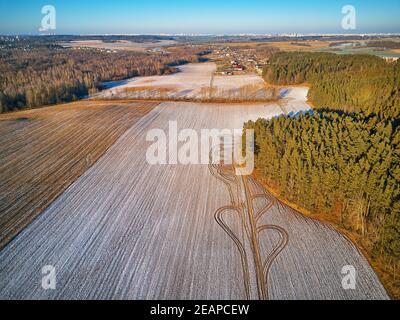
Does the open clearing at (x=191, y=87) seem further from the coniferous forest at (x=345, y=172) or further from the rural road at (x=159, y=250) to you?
the rural road at (x=159, y=250)

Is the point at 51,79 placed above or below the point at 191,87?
above

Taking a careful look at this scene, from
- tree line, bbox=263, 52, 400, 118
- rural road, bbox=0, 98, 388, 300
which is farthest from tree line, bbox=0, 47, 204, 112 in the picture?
tree line, bbox=263, 52, 400, 118

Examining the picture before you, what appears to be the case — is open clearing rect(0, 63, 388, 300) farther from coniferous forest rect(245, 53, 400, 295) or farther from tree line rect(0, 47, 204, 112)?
tree line rect(0, 47, 204, 112)

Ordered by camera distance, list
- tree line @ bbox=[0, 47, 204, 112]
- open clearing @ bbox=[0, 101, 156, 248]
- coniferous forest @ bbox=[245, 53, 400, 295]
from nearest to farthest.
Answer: coniferous forest @ bbox=[245, 53, 400, 295] → open clearing @ bbox=[0, 101, 156, 248] → tree line @ bbox=[0, 47, 204, 112]

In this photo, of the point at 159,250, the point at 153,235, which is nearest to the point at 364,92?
the point at 153,235

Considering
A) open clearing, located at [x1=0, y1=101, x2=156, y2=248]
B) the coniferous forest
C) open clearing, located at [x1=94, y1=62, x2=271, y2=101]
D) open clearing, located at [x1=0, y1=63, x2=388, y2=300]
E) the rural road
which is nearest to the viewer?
the rural road

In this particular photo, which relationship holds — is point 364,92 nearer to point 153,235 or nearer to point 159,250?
point 153,235
